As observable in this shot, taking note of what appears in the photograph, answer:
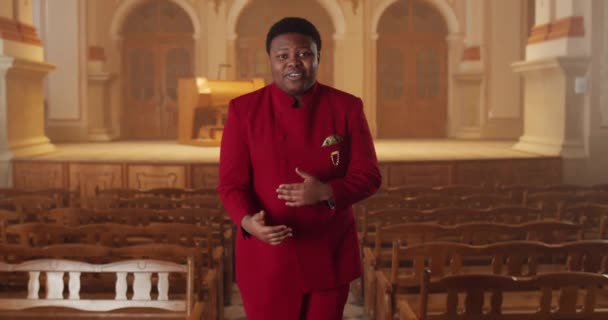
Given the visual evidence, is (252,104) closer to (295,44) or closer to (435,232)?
(295,44)

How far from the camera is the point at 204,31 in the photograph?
47.5ft

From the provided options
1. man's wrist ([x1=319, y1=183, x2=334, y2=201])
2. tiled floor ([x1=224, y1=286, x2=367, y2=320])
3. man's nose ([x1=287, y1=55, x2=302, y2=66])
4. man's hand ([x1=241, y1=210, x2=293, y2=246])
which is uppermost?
man's nose ([x1=287, y1=55, x2=302, y2=66])

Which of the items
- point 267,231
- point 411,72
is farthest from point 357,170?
point 411,72

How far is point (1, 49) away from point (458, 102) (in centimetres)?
857

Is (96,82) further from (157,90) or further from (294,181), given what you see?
(294,181)

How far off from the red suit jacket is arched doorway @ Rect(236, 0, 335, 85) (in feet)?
41.7

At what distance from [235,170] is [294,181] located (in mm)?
187

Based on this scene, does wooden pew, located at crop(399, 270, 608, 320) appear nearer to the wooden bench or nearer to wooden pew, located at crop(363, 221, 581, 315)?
the wooden bench

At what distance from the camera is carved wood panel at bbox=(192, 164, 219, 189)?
870 cm

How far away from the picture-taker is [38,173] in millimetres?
9094

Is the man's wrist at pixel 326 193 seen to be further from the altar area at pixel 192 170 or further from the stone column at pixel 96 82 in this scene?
the stone column at pixel 96 82

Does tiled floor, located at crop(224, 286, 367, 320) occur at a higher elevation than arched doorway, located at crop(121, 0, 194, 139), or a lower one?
lower

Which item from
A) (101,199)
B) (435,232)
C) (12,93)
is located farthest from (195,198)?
(12,93)

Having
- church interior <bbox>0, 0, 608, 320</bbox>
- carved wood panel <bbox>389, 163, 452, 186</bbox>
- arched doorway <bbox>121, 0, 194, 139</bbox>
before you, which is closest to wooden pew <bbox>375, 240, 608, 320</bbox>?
church interior <bbox>0, 0, 608, 320</bbox>
